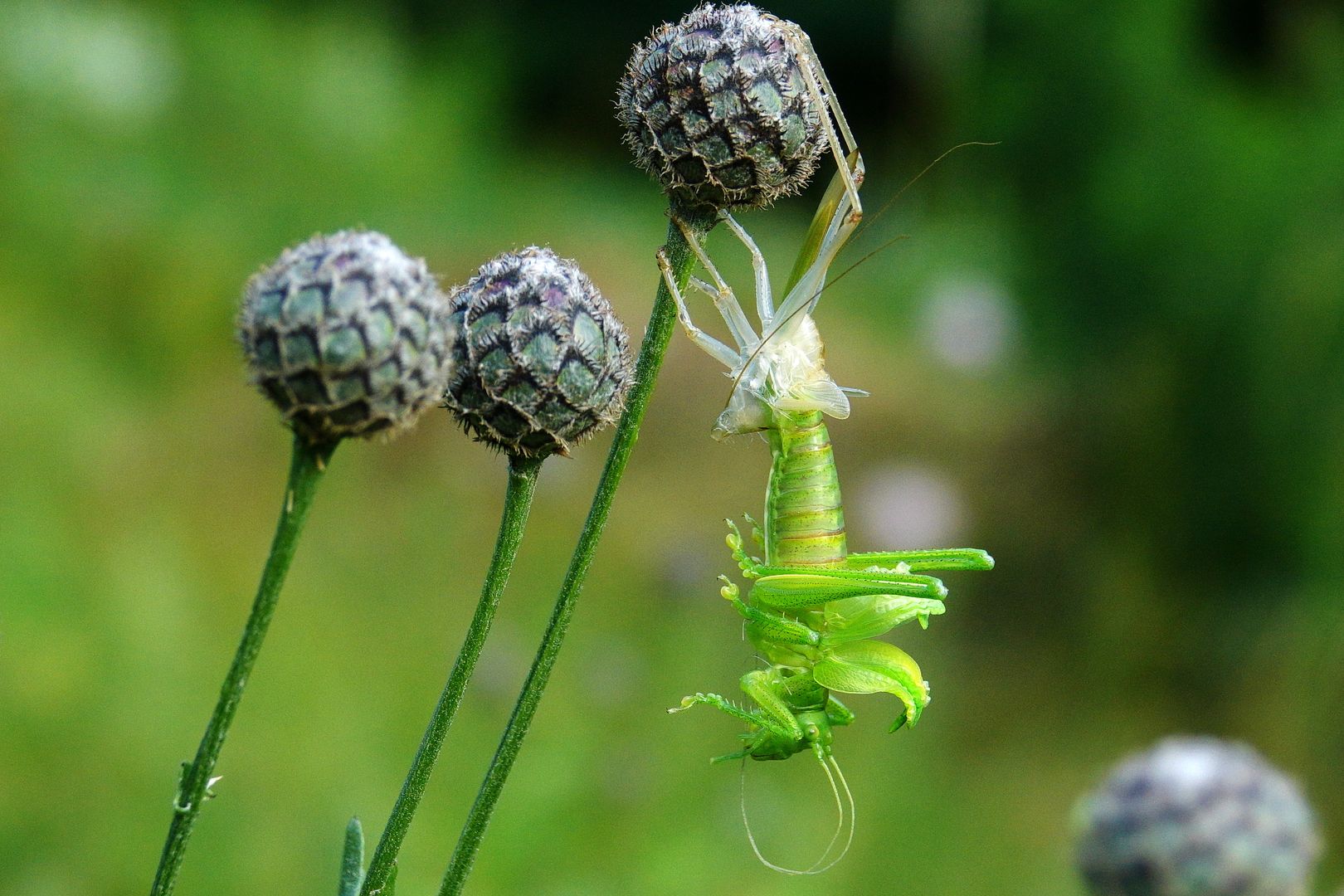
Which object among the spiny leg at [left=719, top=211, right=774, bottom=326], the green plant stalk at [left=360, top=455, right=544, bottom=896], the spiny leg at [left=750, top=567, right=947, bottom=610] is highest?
the spiny leg at [left=719, top=211, right=774, bottom=326]

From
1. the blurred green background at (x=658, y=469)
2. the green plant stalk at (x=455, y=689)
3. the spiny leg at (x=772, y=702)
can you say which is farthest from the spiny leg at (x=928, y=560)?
the blurred green background at (x=658, y=469)

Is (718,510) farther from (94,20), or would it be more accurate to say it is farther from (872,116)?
(872,116)

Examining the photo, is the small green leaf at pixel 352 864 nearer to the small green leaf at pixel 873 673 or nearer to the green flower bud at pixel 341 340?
the green flower bud at pixel 341 340

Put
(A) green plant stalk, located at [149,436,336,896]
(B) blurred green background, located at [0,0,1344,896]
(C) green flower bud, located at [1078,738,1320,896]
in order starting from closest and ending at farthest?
(A) green plant stalk, located at [149,436,336,896] → (C) green flower bud, located at [1078,738,1320,896] → (B) blurred green background, located at [0,0,1344,896]

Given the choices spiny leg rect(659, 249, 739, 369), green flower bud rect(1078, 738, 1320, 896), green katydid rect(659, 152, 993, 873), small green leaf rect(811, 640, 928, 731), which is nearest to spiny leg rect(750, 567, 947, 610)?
green katydid rect(659, 152, 993, 873)

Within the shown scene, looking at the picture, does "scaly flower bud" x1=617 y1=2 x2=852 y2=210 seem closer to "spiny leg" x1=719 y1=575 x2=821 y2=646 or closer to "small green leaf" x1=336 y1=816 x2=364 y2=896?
"spiny leg" x1=719 y1=575 x2=821 y2=646

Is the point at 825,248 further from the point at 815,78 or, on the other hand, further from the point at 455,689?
the point at 455,689
